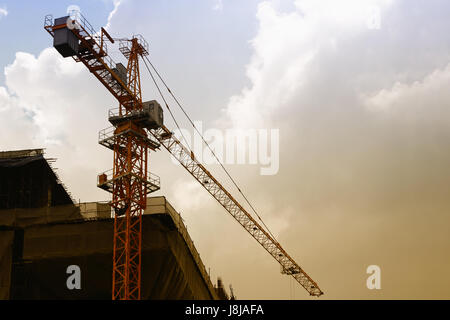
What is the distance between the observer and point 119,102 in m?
62.5

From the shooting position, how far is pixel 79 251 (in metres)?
56.3

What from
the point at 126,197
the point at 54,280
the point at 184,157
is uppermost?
the point at 184,157

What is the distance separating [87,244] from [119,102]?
1627cm

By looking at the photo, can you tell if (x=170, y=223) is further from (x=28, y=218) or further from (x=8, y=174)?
(x=8, y=174)

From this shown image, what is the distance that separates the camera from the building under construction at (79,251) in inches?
2228

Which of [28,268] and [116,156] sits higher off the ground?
[116,156]

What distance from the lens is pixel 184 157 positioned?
241 feet

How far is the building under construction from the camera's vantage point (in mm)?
56594

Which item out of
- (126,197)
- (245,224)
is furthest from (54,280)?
(245,224)

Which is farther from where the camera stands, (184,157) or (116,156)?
(184,157)
